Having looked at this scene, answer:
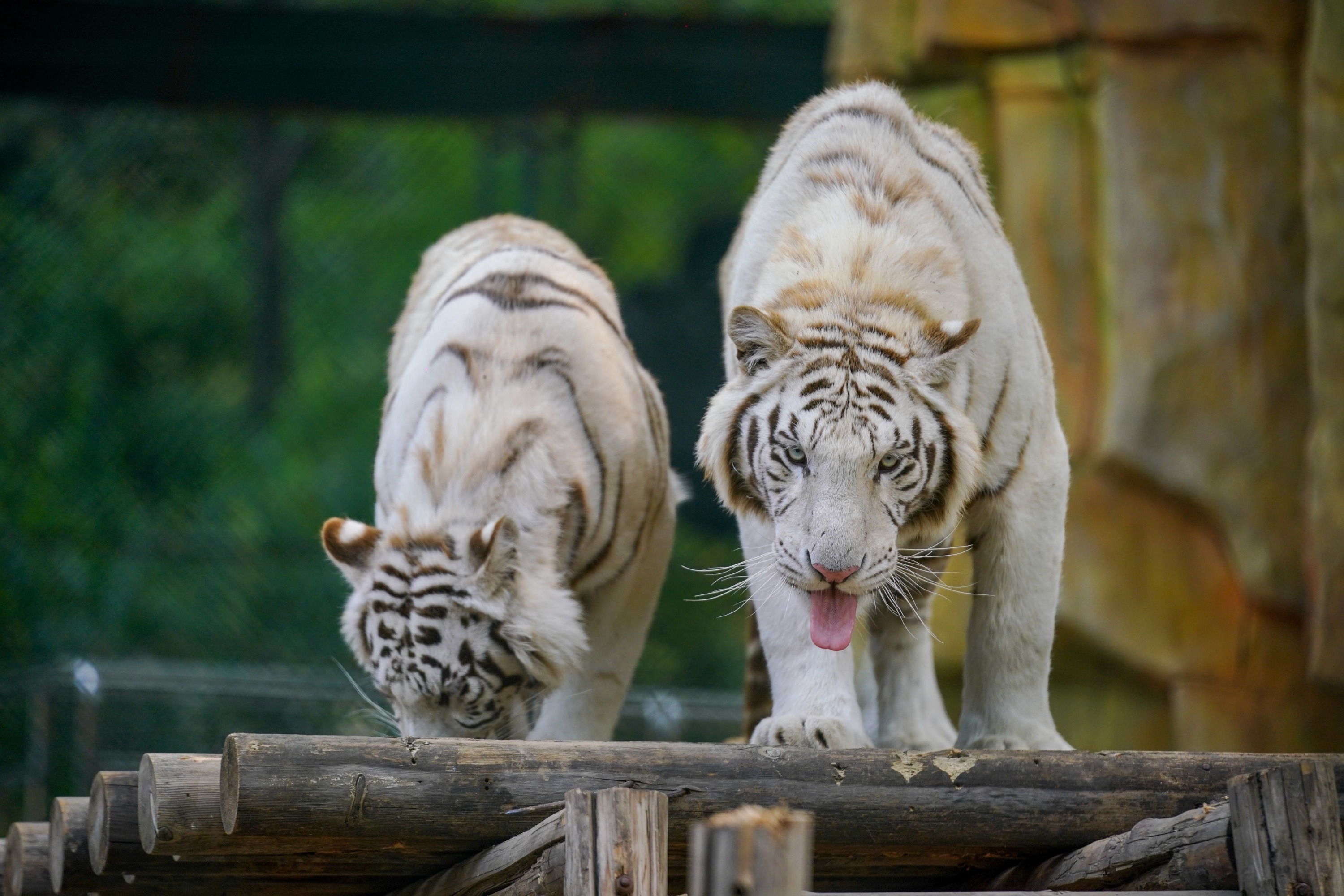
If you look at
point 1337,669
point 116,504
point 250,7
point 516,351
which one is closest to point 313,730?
point 116,504

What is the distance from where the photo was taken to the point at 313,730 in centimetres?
485

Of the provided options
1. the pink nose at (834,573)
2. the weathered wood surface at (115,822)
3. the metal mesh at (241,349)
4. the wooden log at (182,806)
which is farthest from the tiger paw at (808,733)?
the metal mesh at (241,349)

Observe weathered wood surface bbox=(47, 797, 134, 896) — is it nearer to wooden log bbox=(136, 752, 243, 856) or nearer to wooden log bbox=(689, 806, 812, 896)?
wooden log bbox=(136, 752, 243, 856)

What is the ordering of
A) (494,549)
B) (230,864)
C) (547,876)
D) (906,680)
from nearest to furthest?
(547,876) < (230,864) < (494,549) < (906,680)

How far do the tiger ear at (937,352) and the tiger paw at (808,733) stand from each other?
1.57ft

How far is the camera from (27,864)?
2.23 m

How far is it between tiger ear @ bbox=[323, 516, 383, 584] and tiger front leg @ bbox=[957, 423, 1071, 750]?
956mm

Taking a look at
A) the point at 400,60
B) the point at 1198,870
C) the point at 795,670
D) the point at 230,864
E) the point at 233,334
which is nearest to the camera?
the point at 1198,870

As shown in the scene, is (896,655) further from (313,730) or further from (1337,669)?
(313,730)

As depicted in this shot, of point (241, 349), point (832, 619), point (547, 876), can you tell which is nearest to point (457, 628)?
point (832, 619)

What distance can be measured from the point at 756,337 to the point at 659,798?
79 centimetres

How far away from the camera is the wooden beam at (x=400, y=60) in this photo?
14.8ft

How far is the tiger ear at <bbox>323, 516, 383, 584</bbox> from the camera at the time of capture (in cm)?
248

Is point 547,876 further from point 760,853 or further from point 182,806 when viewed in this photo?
point 760,853
